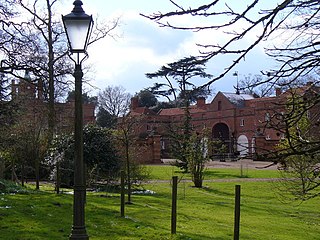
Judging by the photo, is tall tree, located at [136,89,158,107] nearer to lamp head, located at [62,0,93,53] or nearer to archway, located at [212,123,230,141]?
archway, located at [212,123,230,141]

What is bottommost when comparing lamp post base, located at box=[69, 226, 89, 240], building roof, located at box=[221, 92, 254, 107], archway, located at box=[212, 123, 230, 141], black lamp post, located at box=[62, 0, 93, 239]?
lamp post base, located at box=[69, 226, 89, 240]

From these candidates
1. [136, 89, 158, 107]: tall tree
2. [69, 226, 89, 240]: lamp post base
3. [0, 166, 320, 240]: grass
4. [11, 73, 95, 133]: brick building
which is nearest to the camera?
[69, 226, 89, 240]: lamp post base

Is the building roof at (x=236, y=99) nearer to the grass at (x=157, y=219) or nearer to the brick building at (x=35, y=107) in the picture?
the brick building at (x=35, y=107)

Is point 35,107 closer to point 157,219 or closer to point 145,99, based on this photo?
point 157,219

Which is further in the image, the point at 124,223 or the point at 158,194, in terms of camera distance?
the point at 158,194

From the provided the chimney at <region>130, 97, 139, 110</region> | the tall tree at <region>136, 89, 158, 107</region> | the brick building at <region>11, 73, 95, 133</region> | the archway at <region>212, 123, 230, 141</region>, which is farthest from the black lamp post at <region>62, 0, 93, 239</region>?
the tall tree at <region>136, 89, 158, 107</region>

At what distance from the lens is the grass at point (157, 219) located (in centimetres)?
962

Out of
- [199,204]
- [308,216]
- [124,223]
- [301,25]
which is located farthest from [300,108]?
[199,204]

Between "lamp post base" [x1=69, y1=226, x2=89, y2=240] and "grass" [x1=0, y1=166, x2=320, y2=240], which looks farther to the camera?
"grass" [x1=0, y1=166, x2=320, y2=240]

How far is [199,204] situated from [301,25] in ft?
45.0

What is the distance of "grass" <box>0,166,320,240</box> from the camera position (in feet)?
31.6

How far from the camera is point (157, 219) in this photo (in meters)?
12.1

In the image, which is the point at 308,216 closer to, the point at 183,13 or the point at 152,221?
the point at 152,221

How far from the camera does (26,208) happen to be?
1234cm
